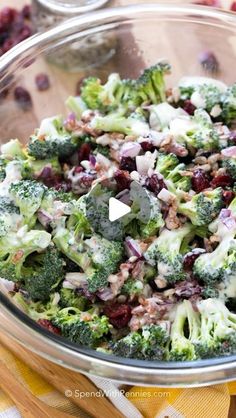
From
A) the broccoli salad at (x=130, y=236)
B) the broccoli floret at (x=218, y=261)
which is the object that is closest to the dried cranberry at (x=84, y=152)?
the broccoli salad at (x=130, y=236)

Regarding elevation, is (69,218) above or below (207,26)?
below

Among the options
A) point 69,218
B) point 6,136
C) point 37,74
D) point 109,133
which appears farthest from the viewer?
point 37,74

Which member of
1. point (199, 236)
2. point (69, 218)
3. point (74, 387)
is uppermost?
point (69, 218)

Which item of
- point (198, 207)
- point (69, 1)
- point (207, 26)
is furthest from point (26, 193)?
point (69, 1)

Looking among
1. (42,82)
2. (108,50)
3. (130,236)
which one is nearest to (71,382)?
(130,236)

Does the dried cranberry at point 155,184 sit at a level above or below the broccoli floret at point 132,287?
above

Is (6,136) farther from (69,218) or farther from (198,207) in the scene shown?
(198,207)

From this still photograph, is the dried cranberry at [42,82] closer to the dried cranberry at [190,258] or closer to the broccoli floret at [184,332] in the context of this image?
the dried cranberry at [190,258]
